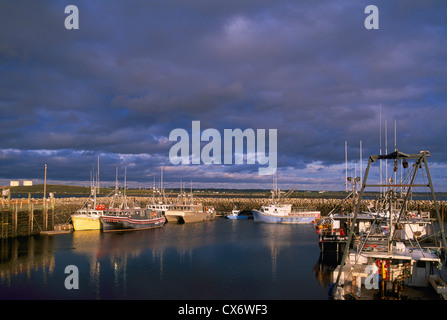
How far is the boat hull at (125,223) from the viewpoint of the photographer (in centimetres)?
6650

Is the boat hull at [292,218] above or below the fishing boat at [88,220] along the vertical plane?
below

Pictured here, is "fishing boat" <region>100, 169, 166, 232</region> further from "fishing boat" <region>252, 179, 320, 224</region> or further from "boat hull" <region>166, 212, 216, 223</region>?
"fishing boat" <region>252, 179, 320, 224</region>

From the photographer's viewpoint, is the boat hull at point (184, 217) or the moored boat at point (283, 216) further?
the moored boat at point (283, 216)

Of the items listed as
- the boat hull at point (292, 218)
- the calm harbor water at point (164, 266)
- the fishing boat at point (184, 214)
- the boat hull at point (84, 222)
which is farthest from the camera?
the boat hull at point (292, 218)

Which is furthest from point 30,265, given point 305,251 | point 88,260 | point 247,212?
point 247,212

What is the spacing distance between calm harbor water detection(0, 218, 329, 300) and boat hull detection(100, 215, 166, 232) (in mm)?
3093

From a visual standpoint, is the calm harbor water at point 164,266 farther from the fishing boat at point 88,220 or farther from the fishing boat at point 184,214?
the fishing boat at point 184,214

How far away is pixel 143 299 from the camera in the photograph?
28922mm

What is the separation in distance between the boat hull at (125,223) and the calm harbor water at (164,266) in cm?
309

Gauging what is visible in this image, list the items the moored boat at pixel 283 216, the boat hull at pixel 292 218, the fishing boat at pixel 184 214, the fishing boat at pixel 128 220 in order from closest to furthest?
the fishing boat at pixel 128 220 < the fishing boat at pixel 184 214 < the boat hull at pixel 292 218 < the moored boat at pixel 283 216

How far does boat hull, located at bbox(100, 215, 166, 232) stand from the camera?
2618 inches

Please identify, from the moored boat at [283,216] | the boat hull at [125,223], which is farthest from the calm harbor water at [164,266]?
the moored boat at [283,216]
